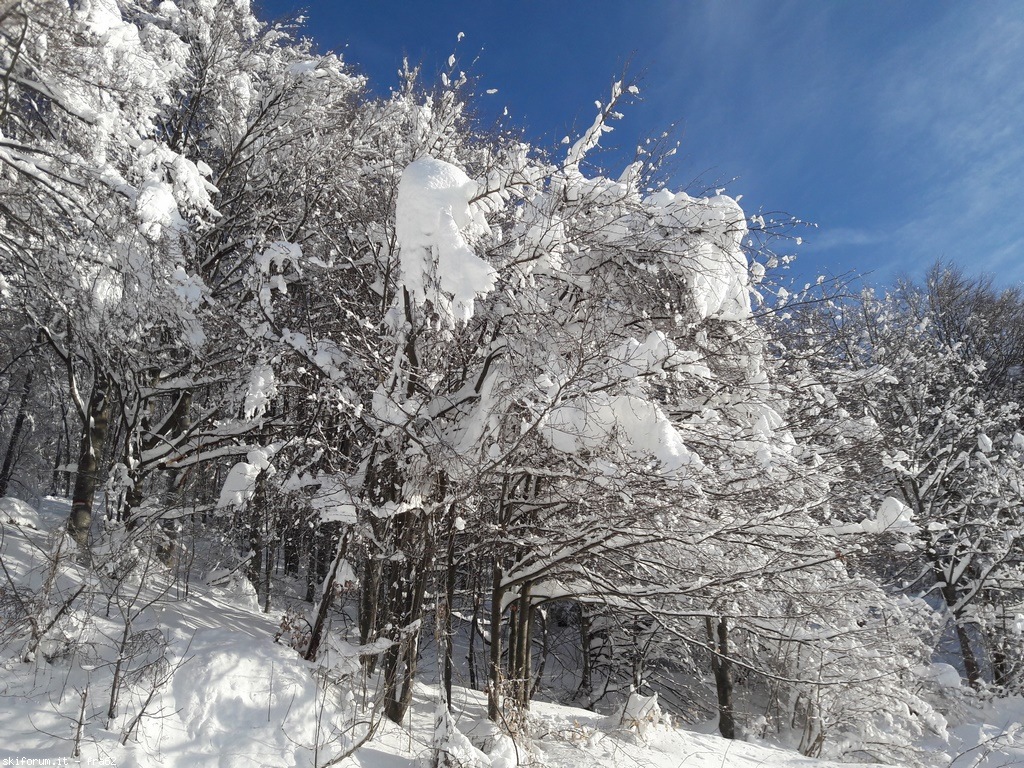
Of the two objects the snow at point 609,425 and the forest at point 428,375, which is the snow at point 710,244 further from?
the snow at point 609,425

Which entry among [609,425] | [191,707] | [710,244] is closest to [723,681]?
[609,425]

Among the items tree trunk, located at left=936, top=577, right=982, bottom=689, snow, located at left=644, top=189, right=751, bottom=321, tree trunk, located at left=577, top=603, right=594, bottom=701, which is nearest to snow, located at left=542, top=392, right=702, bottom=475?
snow, located at left=644, top=189, right=751, bottom=321

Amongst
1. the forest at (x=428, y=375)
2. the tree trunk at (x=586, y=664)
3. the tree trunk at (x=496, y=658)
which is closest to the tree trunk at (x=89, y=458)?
the forest at (x=428, y=375)

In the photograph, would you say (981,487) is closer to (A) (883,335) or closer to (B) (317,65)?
(A) (883,335)

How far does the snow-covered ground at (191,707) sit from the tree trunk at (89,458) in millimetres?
1736

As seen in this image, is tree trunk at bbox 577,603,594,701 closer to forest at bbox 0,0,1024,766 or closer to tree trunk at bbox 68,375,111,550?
forest at bbox 0,0,1024,766

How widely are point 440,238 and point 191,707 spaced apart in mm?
3520

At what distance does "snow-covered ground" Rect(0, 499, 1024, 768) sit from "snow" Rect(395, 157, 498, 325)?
8.58 feet

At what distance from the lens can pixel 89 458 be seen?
25.9 feet

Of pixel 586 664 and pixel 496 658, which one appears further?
pixel 586 664

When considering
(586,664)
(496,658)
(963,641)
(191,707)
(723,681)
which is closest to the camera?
(191,707)

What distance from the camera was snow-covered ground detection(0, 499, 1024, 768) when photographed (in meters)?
3.47

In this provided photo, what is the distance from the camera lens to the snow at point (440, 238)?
3648 mm

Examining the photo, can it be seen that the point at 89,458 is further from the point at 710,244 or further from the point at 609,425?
the point at 710,244
